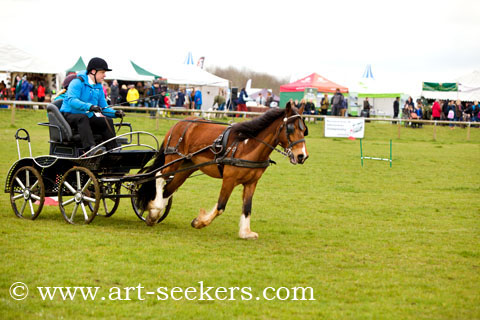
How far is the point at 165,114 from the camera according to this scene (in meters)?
28.7

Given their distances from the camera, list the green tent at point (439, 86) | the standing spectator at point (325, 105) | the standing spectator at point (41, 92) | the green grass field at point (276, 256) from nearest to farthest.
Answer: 1. the green grass field at point (276, 256)
2. the standing spectator at point (41, 92)
3. the standing spectator at point (325, 105)
4. the green tent at point (439, 86)

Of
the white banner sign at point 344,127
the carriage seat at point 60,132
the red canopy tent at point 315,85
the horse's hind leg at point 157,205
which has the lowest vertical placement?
the horse's hind leg at point 157,205

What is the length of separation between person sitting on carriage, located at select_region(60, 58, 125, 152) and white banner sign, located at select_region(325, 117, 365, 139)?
19344 millimetres

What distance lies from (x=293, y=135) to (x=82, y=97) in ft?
10.7

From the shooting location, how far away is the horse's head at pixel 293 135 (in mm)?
8000

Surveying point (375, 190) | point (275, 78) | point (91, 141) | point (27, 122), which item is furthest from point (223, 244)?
point (275, 78)

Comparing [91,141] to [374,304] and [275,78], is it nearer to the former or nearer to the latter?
[374,304]

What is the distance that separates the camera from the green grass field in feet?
17.7

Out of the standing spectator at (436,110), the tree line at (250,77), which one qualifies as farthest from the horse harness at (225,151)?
the tree line at (250,77)

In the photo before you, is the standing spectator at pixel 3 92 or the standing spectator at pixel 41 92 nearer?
the standing spectator at pixel 41 92

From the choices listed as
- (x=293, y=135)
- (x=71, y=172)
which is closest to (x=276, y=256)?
(x=293, y=135)

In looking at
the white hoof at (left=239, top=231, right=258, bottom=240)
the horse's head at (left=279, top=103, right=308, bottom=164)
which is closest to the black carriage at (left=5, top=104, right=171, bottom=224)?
the white hoof at (left=239, top=231, right=258, bottom=240)

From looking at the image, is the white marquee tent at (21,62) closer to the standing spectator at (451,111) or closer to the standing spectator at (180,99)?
the standing spectator at (180,99)

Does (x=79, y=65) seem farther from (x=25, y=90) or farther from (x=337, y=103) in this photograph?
(x=337, y=103)
